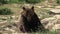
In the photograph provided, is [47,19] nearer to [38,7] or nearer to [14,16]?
[14,16]

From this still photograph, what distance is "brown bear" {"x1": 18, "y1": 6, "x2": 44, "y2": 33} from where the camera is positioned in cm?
909

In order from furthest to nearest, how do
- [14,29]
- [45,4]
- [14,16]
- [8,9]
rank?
1. [45,4]
2. [8,9]
3. [14,16]
4. [14,29]

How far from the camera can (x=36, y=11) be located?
40.5ft

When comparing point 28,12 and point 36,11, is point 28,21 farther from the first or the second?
point 36,11

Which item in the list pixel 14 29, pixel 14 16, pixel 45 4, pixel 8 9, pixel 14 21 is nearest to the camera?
pixel 14 29

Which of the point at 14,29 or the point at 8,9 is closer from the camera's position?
the point at 14,29

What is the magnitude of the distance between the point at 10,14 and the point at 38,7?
157 centimetres

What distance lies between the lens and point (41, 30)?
A: 29.9ft

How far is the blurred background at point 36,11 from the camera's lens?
10055mm

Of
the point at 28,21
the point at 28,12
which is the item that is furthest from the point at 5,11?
the point at 28,12

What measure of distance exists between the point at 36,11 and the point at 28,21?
3049 millimetres

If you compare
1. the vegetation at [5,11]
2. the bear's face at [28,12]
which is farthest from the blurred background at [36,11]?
the bear's face at [28,12]

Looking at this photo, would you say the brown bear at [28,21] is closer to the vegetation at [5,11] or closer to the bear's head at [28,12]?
the bear's head at [28,12]

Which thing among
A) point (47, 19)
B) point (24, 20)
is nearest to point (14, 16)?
point (47, 19)
